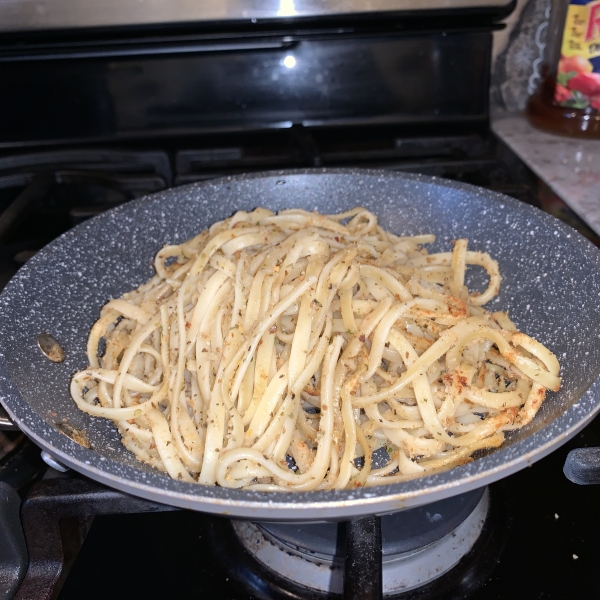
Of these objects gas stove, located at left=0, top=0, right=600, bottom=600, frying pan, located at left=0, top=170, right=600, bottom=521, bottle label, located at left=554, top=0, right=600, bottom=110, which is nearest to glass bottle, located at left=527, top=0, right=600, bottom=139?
bottle label, located at left=554, top=0, right=600, bottom=110

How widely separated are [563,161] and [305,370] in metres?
1.26

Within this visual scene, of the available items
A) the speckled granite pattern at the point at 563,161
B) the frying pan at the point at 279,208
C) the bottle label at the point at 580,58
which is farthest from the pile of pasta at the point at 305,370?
the bottle label at the point at 580,58

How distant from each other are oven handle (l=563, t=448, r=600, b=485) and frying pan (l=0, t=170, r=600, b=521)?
2.5 inches

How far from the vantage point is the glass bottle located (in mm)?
1845

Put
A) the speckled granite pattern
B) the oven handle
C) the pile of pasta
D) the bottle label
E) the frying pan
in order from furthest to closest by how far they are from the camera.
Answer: the bottle label, the speckled granite pattern, the pile of pasta, the oven handle, the frying pan

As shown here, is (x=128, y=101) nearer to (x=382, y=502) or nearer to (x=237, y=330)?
(x=237, y=330)

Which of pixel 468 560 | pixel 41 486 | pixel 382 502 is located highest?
pixel 382 502

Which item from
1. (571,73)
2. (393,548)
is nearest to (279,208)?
(393,548)

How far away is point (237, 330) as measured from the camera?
3.75ft

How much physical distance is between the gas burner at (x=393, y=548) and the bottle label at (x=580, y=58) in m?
1.47

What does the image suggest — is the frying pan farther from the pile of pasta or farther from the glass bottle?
the glass bottle

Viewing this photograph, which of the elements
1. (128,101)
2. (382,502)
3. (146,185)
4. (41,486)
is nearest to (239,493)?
(382,502)

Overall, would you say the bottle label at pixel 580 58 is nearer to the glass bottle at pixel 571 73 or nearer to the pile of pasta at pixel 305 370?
the glass bottle at pixel 571 73

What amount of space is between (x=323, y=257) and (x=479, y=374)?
38 cm
